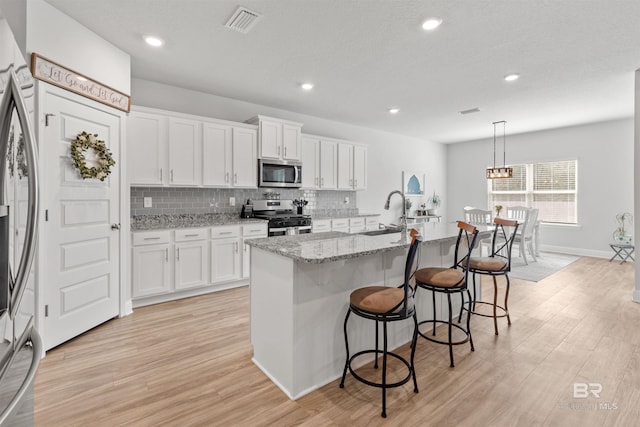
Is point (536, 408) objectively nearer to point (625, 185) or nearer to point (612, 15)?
point (612, 15)

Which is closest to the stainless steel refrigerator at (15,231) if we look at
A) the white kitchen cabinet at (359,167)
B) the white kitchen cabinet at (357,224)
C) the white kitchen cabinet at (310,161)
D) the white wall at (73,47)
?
the white wall at (73,47)

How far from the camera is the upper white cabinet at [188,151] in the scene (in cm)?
358

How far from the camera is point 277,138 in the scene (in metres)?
4.66

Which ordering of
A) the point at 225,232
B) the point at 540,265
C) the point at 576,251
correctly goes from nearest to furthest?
the point at 225,232
the point at 540,265
the point at 576,251

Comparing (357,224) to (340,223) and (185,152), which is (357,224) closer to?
(340,223)

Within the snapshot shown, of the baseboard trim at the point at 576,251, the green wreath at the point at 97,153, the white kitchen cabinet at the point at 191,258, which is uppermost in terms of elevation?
the green wreath at the point at 97,153

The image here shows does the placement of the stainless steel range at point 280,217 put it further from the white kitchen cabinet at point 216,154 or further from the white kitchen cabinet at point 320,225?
the white kitchen cabinet at point 216,154

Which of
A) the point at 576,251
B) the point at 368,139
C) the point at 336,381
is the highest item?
the point at 368,139

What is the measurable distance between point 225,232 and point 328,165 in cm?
232

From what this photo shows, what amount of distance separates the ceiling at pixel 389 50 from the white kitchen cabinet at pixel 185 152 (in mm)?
606

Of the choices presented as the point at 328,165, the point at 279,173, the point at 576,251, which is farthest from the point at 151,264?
the point at 576,251

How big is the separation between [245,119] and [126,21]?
2.26 m

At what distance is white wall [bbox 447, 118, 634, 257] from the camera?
5.83 meters

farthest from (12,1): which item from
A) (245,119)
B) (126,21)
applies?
(245,119)
